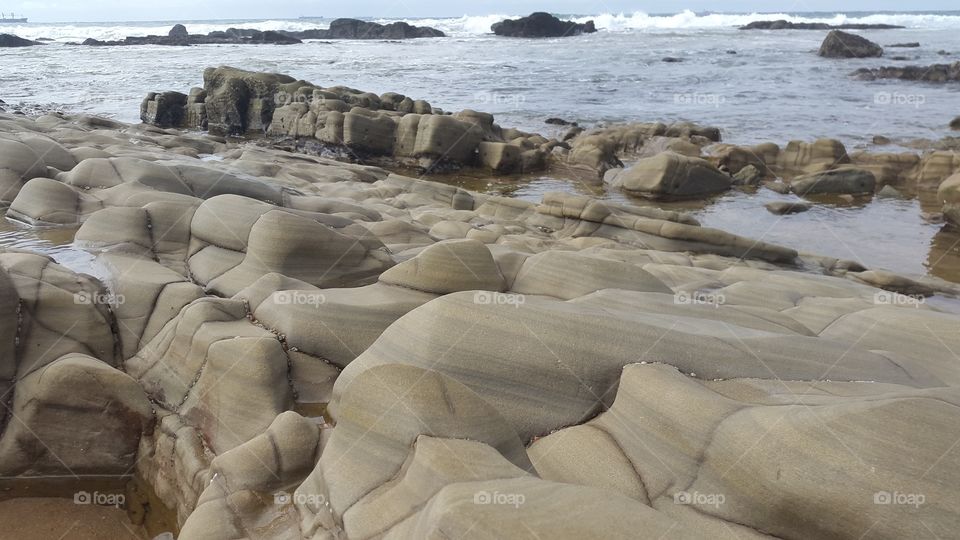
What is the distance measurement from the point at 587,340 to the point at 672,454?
102cm

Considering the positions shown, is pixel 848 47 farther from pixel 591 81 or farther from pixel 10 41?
pixel 10 41

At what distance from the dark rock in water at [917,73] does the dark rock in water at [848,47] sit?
11.9 metres

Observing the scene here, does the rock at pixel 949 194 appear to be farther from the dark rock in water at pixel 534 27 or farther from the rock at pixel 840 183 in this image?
the dark rock in water at pixel 534 27

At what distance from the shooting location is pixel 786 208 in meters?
15.0

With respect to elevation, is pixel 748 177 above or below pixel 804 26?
below

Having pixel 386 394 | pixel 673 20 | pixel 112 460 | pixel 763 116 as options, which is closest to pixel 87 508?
pixel 112 460

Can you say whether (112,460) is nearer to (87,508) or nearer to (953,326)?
(87,508)

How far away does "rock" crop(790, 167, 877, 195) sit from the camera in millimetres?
16406

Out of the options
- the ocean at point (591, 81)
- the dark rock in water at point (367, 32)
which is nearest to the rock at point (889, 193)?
the ocean at point (591, 81)

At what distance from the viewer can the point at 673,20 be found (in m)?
109

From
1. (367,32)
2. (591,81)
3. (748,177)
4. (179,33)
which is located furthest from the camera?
(367,32)

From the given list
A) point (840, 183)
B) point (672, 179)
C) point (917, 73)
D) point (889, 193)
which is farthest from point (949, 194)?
point (917, 73)

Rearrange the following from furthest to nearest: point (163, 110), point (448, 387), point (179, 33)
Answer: point (179, 33) < point (163, 110) < point (448, 387)

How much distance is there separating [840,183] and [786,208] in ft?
8.30
